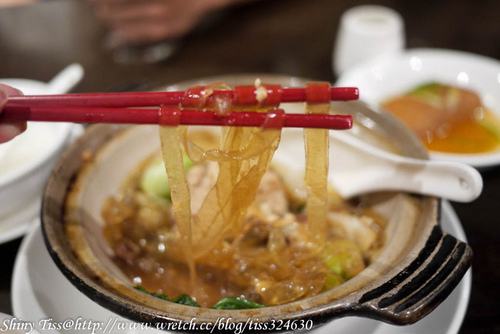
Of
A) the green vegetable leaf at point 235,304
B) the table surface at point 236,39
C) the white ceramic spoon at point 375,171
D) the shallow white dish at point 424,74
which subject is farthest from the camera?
the table surface at point 236,39

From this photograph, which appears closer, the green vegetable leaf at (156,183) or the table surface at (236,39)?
the green vegetable leaf at (156,183)

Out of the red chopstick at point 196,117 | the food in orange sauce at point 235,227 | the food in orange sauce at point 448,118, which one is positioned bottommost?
the food in orange sauce at point 448,118

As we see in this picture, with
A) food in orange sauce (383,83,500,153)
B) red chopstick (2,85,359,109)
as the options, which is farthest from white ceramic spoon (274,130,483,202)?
food in orange sauce (383,83,500,153)

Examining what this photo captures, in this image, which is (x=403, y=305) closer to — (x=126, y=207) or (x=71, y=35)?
(x=126, y=207)

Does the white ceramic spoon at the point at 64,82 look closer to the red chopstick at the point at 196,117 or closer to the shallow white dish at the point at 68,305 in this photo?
the shallow white dish at the point at 68,305

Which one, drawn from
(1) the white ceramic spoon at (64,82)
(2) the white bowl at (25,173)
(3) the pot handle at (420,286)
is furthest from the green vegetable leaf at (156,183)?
(3) the pot handle at (420,286)

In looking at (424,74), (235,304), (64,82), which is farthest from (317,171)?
(424,74)

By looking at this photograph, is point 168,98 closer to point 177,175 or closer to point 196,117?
point 196,117
